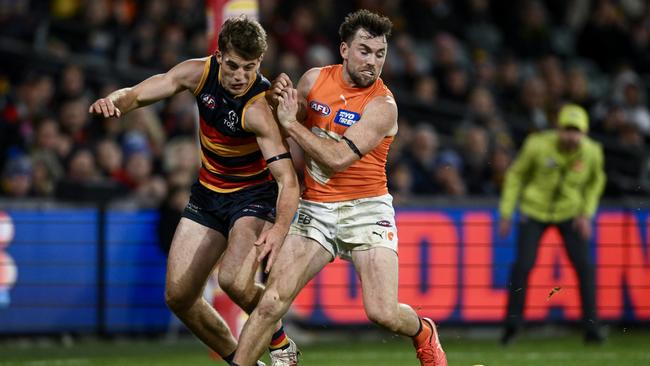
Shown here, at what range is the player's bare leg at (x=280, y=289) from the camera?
8305mm

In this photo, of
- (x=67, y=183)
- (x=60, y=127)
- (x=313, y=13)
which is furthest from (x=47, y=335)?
(x=313, y=13)

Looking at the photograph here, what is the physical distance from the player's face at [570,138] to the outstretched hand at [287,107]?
5.33 meters

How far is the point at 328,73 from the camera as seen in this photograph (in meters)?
8.87

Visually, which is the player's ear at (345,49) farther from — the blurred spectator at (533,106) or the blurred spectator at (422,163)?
the blurred spectator at (533,106)

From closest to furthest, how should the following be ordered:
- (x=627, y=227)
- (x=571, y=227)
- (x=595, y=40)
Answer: (x=571, y=227), (x=627, y=227), (x=595, y=40)

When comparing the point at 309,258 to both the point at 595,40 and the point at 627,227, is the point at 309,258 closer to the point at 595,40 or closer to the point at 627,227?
the point at 627,227

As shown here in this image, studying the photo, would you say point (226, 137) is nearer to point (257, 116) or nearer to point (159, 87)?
point (257, 116)

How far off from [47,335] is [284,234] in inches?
233

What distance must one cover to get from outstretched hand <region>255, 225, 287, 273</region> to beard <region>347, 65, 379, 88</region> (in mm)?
1163

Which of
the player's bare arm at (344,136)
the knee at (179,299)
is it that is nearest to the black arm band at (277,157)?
the player's bare arm at (344,136)

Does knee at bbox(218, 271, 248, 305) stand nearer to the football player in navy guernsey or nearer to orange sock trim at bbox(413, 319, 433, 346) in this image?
the football player in navy guernsey

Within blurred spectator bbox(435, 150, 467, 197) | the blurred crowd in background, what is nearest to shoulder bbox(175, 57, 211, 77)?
the blurred crowd in background

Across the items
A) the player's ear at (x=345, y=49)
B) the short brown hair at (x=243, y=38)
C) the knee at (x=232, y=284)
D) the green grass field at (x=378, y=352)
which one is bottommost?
the green grass field at (x=378, y=352)

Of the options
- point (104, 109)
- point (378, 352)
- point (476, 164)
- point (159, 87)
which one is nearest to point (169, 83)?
point (159, 87)
